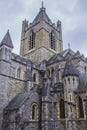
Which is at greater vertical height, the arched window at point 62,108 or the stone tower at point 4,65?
the stone tower at point 4,65

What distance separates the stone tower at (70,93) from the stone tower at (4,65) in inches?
393

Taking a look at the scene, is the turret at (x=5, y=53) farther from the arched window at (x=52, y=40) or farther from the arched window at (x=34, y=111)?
the arched window at (x=52, y=40)

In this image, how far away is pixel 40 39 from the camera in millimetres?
45375

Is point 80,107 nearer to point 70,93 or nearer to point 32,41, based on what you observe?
point 70,93

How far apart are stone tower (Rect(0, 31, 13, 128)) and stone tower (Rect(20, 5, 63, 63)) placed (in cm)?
1185

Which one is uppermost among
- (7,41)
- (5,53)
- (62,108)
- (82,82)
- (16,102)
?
(7,41)

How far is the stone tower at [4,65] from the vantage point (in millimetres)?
27744

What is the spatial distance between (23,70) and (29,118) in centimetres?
1183

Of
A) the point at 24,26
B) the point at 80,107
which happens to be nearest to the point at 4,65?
the point at 80,107

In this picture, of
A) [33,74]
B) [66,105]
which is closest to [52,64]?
[33,74]

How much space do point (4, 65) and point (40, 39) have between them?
1799 cm

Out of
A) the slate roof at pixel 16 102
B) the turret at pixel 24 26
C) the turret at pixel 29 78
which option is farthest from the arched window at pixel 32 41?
the slate roof at pixel 16 102

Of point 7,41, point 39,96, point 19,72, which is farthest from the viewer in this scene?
point 19,72

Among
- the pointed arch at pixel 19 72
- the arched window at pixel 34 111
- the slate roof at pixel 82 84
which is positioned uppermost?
the pointed arch at pixel 19 72
